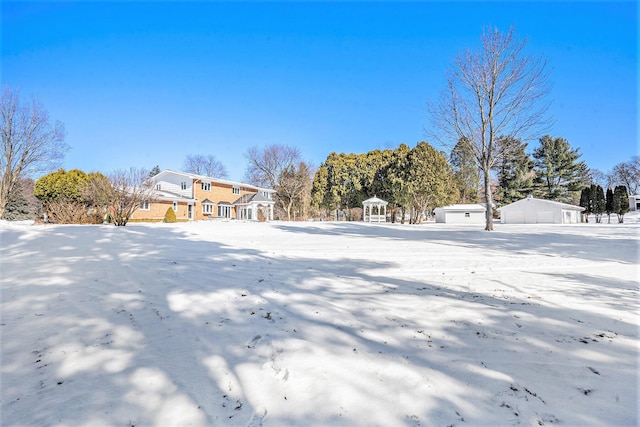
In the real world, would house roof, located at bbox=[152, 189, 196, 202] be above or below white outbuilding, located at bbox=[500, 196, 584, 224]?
above

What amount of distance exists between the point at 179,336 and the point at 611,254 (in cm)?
963

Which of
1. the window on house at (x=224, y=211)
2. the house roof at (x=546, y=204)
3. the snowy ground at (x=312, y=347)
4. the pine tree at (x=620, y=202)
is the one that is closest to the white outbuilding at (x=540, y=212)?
the house roof at (x=546, y=204)

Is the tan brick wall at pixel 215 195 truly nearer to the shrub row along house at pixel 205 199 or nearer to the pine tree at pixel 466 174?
the shrub row along house at pixel 205 199

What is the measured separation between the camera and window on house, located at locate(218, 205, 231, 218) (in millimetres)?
32312

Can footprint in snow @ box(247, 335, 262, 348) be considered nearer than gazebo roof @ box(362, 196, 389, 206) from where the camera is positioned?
Yes

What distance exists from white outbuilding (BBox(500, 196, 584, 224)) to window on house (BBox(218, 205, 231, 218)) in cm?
3092

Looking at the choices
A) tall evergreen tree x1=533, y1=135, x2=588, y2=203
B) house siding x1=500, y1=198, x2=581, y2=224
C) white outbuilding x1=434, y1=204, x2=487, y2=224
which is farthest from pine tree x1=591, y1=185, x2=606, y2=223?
white outbuilding x1=434, y1=204, x2=487, y2=224

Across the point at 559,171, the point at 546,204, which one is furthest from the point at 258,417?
the point at 559,171

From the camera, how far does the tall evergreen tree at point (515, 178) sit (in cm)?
3609

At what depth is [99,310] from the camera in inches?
128

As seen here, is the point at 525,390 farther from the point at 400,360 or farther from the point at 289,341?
the point at 289,341

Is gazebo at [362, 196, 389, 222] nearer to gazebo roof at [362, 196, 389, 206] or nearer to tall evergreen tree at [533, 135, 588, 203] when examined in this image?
gazebo roof at [362, 196, 389, 206]

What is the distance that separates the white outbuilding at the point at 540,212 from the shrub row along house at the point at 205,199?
26362 millimetres

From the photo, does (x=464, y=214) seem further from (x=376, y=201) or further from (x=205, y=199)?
(x=205, y=199)
